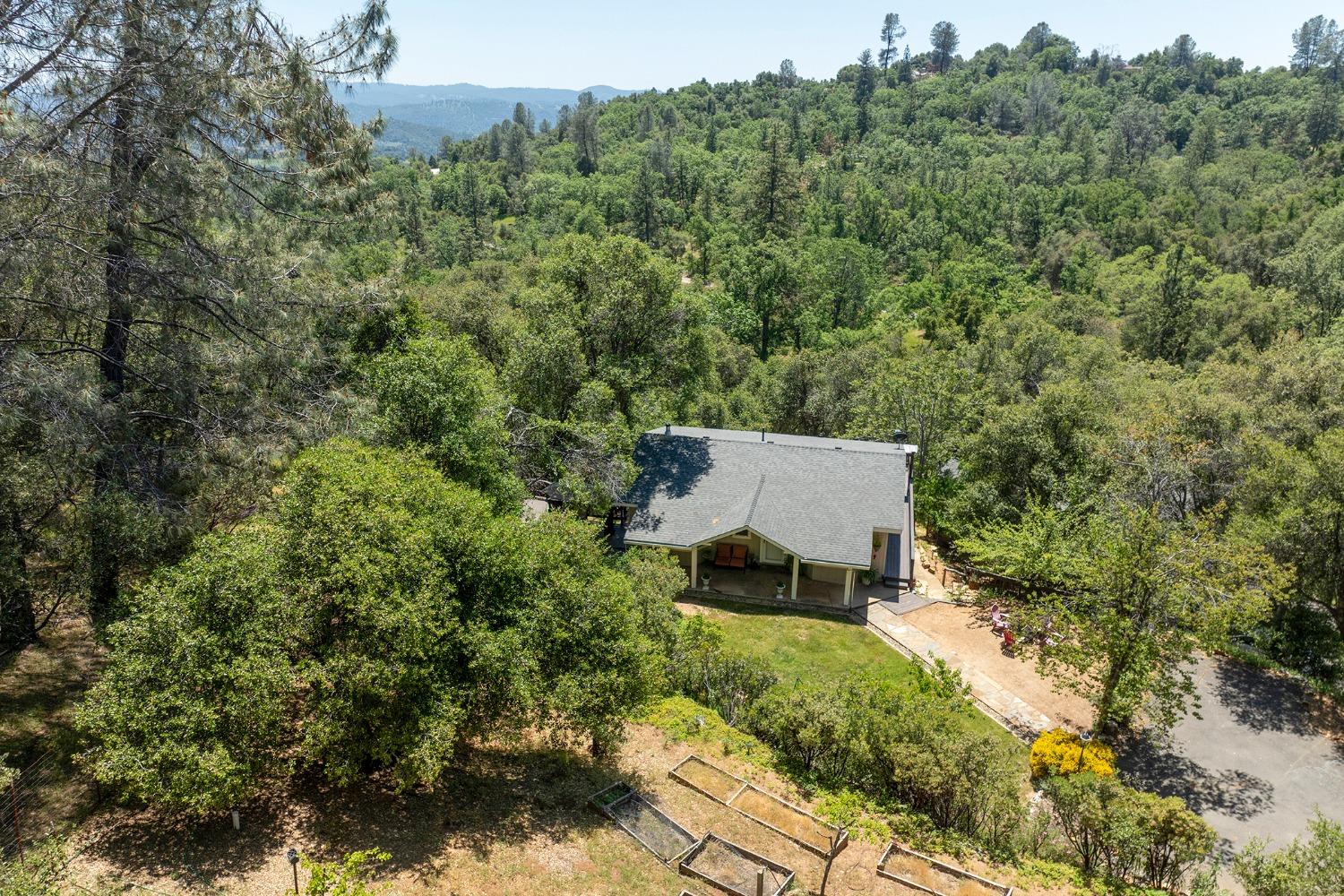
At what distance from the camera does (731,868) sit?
42.9 feet

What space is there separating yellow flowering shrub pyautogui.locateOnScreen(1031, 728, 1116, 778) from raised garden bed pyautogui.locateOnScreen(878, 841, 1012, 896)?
5.63 metres

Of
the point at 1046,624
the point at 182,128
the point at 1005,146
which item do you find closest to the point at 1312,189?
the point at 1005,146

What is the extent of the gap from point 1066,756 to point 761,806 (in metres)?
8.10

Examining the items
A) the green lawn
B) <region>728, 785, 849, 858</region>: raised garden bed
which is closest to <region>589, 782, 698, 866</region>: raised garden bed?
<region>728, 785, 849, 858</region>: raised garden bed

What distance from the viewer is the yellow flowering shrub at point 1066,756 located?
693 inches

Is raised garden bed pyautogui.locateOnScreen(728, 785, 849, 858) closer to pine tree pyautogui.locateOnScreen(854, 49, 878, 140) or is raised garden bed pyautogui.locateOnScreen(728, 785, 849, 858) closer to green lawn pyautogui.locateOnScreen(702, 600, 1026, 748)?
green lawn pyautogui.locateOnScreen(702, 600, 1026, 748)

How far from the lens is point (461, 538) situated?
1373 cm

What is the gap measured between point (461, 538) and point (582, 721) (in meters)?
4.01

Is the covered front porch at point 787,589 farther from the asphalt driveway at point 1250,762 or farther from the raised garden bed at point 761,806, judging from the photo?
the raised garden bed at point 761,806

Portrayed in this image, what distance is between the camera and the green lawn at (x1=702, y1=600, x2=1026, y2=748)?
22078 millimetres

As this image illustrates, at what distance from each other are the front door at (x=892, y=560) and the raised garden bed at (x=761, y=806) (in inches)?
559

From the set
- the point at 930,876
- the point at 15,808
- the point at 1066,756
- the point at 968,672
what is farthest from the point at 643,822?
the point at 968,672

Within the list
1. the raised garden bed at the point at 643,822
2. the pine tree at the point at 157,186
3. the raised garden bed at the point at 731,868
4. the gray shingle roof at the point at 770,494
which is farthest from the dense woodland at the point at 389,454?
the raised garden bed at the point at 731,868

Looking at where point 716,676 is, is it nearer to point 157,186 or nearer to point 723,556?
point 723,556
